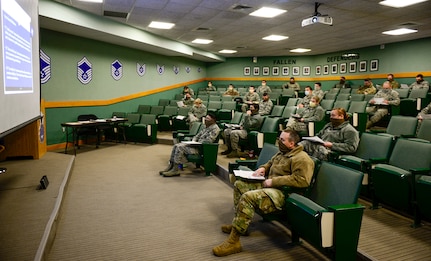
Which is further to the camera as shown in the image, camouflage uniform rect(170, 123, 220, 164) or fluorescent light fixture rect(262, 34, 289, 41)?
fluorescent light fixture rect(262, 34, 289, 41)

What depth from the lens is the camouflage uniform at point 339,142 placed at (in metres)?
4.16

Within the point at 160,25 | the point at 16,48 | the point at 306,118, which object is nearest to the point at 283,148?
the point at 16,48

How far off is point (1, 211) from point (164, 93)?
9.68 metres

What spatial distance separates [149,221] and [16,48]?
2.10 meters

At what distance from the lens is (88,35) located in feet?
27.3

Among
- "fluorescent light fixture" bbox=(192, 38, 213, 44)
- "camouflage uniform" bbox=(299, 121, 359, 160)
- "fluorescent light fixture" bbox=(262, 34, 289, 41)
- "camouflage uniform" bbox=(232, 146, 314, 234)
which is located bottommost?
"camouflage uniform" bbox=(232, 146, 314, 234)

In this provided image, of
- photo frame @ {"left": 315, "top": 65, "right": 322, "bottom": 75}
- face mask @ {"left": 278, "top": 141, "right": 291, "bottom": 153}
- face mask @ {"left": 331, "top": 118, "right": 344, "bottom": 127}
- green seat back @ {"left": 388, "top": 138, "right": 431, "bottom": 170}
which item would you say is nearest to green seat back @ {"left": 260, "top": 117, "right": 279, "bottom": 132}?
face mask @ {"left": 331, "top": 118, "right": 344, "bottom": 127}

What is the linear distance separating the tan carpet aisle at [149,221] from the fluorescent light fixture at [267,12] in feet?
12.0

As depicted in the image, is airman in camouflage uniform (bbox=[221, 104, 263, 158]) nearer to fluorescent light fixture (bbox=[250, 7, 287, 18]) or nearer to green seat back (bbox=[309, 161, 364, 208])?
fluorescent light fixture (bbox=[250, 7, 287, 18])

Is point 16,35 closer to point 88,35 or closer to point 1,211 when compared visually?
point 1,211

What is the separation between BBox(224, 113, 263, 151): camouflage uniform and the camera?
6469mm

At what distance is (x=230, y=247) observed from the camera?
2.85m

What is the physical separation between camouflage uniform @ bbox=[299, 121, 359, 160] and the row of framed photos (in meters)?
8.93

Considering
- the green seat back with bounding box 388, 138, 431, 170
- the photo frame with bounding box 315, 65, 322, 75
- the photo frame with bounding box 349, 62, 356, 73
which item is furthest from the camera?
the photo frame with bounding box 315, 65, 322, 75
